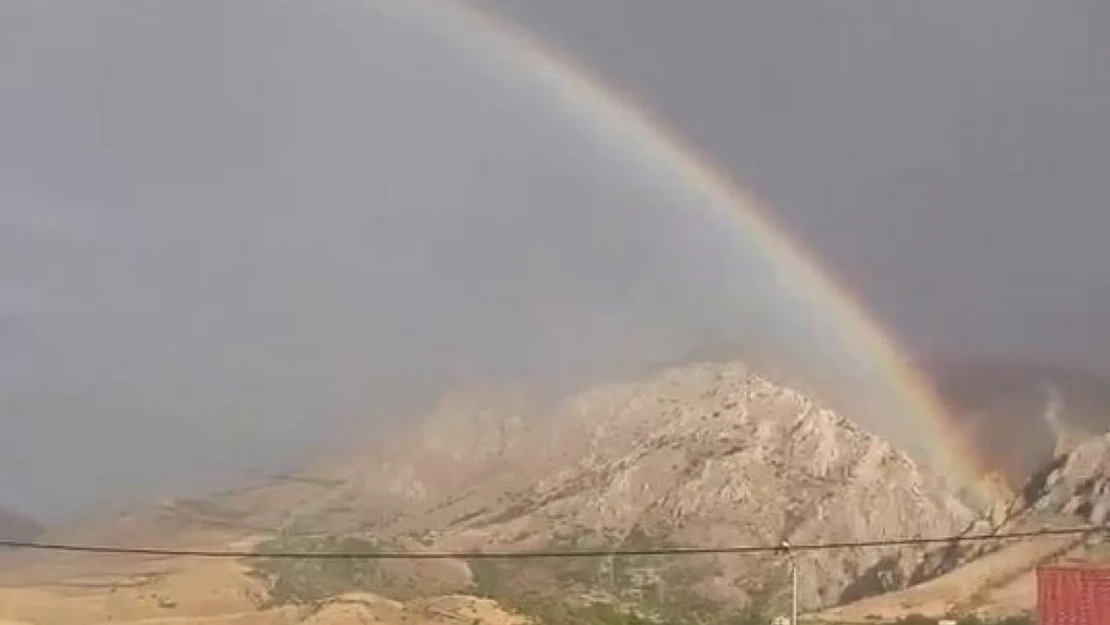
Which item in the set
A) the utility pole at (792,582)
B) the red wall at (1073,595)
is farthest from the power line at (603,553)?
the red wall at (1073,595)

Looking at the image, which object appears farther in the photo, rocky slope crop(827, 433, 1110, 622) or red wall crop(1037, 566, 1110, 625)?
rocky slope crop(827, 433, 1110, 622)

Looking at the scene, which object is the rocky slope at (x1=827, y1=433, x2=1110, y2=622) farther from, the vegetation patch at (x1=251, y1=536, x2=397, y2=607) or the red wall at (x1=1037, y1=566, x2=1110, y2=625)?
the vegetation patch at (x1=251, y1=536, x2=397, y2=607)

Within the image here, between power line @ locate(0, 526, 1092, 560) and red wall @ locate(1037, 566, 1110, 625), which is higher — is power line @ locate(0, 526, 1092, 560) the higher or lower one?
the higher one

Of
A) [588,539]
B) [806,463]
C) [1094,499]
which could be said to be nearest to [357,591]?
[588,539]

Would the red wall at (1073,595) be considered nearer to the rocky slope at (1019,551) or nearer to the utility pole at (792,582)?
the rocky slope at (1019,551)

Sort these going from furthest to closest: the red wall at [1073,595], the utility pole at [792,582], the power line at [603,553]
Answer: the power line at [603,553]
the utility pole at [792,582]
the red wall at [1073,595]

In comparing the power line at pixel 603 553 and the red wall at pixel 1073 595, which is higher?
the power line at pixel 603 553

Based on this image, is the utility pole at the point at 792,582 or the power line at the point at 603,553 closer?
the utility pole at the point at 792,582

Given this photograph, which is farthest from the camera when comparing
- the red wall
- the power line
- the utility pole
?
the power line

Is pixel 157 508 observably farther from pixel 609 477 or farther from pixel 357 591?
pixel 609 477

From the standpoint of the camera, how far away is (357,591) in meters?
10.4

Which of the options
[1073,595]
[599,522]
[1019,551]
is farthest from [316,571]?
[1073,595]

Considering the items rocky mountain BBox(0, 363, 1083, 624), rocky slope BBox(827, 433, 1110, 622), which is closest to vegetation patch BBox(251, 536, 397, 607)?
rocky mountain BBox(0, 363, 1083, 624)

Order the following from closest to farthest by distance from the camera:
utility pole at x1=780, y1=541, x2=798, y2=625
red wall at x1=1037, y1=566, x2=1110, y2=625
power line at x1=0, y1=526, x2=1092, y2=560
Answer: red wall at x1=1037, y1=566, x2=1110, y2=625 → utility pole at x1=780, y1=541, x2=798, y2=625 → power line at x1=0, y1=526, x2=1092, y2=560
